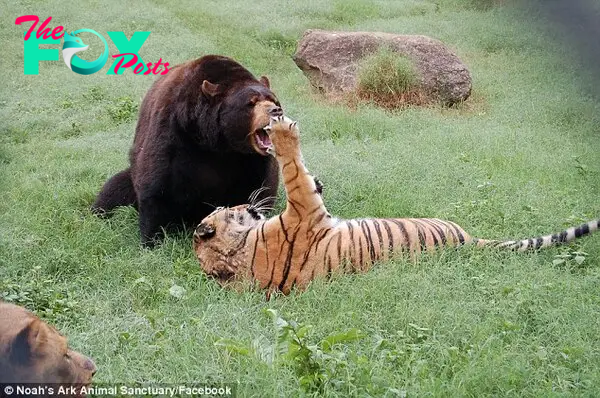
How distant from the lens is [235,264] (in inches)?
175

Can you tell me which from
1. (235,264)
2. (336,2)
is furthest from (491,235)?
(336,2)

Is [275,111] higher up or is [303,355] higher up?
[275,111]

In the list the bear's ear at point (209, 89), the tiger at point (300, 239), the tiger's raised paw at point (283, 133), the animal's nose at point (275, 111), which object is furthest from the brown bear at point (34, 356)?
the bear's ear at point (209, 89)

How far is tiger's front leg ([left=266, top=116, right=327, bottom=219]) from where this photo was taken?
4488 millimetres

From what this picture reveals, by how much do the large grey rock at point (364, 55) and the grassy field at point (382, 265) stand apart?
0.37m

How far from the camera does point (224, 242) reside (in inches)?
180

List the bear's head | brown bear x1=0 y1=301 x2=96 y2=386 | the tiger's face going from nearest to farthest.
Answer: brown bear x1=0 y1=301 x2=96 y2=386, the tiger's face, the bear's head

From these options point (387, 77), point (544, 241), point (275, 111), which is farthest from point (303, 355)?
point (387, 77)

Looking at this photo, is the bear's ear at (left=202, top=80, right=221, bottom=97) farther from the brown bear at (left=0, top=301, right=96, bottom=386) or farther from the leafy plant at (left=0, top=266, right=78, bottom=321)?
the brown bear at (left=0, top=301, right=96, bottom=386)

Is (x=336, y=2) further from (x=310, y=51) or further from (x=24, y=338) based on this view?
(x=24, y=338)

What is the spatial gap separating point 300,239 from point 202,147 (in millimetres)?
1413

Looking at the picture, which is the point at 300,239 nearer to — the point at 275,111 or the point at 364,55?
the point at 275,111

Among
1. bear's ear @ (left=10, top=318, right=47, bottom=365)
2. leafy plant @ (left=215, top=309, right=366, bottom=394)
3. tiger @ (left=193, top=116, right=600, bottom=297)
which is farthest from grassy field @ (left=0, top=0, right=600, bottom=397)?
bear's ear @ (left=10, top=318, right=47, bottom=365)

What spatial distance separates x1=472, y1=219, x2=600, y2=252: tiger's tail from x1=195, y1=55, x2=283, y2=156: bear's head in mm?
1692
